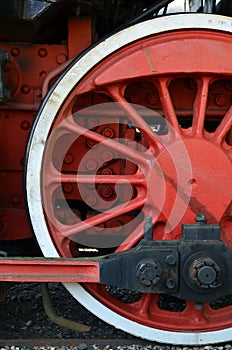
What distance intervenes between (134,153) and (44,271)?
1.91ft

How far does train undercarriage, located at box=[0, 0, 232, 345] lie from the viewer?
6.70 feet

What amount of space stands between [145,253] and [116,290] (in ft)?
2.79

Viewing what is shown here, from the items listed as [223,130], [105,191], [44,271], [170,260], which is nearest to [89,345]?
[44,271]

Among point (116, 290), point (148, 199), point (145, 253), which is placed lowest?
point (116, 290)

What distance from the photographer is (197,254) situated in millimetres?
2008

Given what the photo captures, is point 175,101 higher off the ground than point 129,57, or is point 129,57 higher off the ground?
point 129,57

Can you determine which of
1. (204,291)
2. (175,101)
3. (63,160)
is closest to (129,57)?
(175,101)

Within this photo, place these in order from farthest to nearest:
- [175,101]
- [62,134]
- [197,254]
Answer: [175,101]
[62,134]
[197,254]

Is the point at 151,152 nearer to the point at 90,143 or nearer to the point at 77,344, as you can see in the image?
the point at 90,143

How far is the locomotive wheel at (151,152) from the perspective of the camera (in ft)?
6.80

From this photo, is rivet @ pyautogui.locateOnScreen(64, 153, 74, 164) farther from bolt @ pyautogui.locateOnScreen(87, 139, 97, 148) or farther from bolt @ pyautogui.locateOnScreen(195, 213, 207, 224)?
bolt @ pyautogui.locateOnScreen(195, 213, 207, 224)

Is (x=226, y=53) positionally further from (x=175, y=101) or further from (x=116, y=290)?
(x=116, y=290)

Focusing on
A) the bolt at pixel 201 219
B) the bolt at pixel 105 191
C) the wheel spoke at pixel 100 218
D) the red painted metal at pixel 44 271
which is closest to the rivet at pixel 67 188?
the bolt at pixel 105 191

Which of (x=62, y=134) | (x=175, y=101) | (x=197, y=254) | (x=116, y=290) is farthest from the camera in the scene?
(x=116, y=290)
